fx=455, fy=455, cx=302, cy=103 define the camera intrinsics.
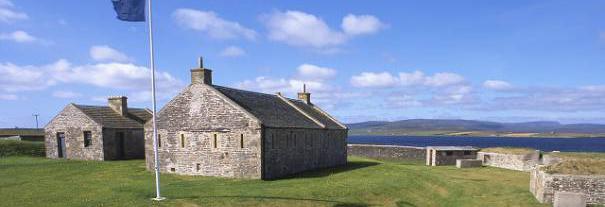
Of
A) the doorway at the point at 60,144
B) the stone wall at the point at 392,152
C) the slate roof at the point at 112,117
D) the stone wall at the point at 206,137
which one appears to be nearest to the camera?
the stone wall at the point at 206,137

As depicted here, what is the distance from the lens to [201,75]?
29.0 metres

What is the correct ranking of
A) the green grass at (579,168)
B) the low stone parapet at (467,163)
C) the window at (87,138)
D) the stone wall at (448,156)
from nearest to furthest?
the green grass at (579,168) → the window at (87,138) → the low stone parapet at (467,163) → the stone wall at (448,156)

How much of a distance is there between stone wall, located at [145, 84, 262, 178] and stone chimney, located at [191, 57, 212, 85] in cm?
35

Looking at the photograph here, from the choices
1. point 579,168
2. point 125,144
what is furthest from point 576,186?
point 125,144

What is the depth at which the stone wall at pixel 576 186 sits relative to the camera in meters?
22.9

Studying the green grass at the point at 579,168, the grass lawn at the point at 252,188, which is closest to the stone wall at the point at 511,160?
the grass lawn at the point at 252,188

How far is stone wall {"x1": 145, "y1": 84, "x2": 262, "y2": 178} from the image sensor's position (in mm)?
27328

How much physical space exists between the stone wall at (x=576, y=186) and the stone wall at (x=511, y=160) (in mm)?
14468

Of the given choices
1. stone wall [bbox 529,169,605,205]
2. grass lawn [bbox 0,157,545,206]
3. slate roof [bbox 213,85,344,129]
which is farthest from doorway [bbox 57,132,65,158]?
stone wall [bbox 529,169,605,205]

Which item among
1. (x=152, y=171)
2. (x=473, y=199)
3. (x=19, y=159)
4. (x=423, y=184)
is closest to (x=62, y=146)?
(x=19, y=159)

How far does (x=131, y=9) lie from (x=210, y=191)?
9.52 meters

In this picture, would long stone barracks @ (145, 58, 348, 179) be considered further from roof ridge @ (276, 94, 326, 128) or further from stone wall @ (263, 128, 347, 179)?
roof ridge @ (276, 94, 326, 128)

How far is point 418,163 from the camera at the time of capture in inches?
1896

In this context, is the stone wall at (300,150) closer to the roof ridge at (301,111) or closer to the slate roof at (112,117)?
the roof ridge at (301,111)
